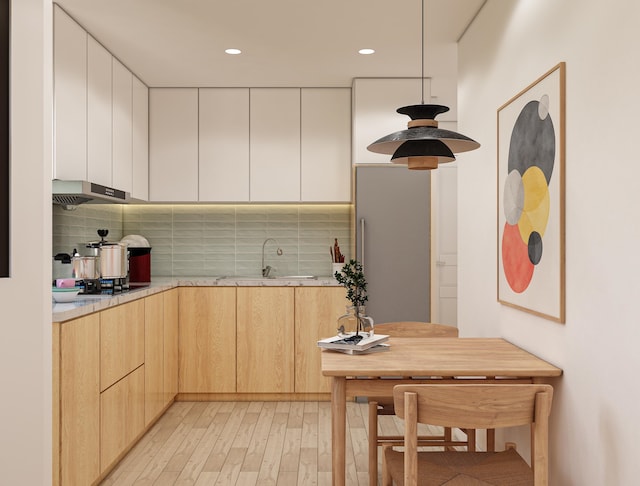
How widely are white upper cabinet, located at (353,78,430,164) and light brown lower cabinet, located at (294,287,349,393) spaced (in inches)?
44.8

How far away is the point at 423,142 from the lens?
267 cm

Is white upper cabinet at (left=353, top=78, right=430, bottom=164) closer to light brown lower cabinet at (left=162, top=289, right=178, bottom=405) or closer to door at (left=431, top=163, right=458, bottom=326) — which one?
door at (left=431, top=163, right=458, bottom=326)

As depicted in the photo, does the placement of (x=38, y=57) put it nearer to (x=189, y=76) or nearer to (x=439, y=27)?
(x=439, y=27)

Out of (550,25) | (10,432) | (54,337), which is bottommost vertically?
(10,432)

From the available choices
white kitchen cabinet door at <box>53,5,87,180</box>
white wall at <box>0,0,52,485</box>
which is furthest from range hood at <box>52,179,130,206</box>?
white wall at <box>0,0,52,485</box>

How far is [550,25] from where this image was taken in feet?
8.48

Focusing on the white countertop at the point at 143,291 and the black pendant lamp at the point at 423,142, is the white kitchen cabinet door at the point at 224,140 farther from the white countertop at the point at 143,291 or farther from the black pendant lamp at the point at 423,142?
the black pendant lamp at the point at 423,142

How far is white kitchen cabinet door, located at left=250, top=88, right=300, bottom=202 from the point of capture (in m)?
5.39

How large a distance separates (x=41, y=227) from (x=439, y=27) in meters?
2.82

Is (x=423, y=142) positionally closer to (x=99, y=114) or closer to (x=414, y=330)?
(x=414, y=330)

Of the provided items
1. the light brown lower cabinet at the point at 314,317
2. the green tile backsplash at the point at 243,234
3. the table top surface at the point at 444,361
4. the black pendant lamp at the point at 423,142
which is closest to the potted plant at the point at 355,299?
the table top surface at the point at 444,361

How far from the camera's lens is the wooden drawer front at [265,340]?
5.02 metres

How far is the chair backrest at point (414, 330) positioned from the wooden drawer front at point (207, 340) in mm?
1924

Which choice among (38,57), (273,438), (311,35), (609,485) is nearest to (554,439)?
(609,485)
